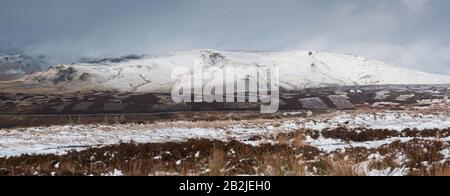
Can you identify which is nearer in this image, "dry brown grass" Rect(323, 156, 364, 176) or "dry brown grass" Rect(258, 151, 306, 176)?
"dry brown grass" Rect(323, 156, 364, 176)

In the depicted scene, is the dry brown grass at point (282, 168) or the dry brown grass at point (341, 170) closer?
the dry brown grass at point (341, 170)

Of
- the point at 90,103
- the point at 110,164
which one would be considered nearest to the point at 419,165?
the point at 110,164

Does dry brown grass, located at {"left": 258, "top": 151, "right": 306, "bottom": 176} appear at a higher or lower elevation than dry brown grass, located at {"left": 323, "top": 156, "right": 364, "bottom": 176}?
lower

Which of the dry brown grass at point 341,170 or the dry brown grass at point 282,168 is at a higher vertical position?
the dry brown grass at point 341,170

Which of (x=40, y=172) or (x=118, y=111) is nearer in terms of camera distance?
(x=40, y=172)

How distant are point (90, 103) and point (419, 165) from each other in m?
146

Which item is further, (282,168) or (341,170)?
(282,168)

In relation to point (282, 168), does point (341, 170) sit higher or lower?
higher

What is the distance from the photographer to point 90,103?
15012cm

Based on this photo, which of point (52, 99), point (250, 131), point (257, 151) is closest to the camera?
point (257, 151)

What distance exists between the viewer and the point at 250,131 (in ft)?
111
